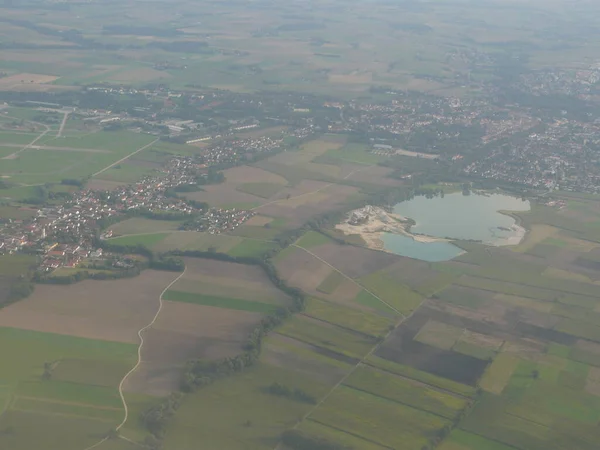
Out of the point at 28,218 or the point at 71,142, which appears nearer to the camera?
the point at 28,218

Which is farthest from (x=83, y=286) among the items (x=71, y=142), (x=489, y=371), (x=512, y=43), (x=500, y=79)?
(x=512, y=43)

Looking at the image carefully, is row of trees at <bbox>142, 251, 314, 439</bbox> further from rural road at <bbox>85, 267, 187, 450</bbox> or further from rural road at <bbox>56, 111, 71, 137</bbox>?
rural road at <bbox>56, 111, 71, 137</bbox>

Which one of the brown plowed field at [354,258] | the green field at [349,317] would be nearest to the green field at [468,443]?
the green field at [349,317]

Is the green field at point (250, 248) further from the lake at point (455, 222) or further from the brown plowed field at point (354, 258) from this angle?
the lake at point (455, 222)

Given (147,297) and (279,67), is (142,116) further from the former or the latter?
(147,297)

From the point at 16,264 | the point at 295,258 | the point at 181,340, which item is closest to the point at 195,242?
the point at 295,258

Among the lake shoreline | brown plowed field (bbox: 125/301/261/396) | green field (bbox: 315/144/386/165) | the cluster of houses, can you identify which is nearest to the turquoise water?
the lake shoreline

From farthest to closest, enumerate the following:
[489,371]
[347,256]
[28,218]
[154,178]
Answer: [154,178] → [28,218] → [347,256] → [489,371]

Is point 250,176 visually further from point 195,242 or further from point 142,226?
point 195,242
